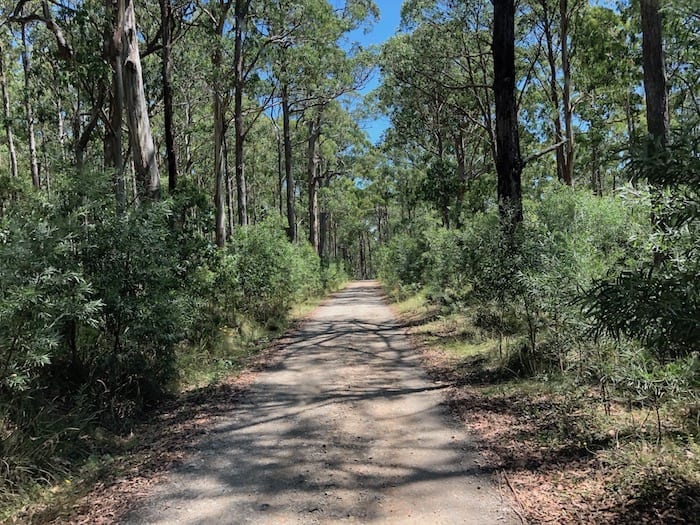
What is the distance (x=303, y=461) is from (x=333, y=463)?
11.8 inches

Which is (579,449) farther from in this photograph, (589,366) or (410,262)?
(410,262)

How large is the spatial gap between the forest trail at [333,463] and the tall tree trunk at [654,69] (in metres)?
5.34

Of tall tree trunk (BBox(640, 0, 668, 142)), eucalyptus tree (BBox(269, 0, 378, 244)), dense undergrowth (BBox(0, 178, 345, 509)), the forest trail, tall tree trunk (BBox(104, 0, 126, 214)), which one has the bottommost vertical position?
the forest trail

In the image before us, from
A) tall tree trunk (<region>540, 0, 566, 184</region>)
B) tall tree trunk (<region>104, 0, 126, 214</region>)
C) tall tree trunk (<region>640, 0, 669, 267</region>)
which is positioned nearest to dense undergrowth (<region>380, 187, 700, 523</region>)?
tall tree trunk (<region>640, 0, 669, 267</region>)

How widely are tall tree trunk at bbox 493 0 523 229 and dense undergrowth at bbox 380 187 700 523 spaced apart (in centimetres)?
73

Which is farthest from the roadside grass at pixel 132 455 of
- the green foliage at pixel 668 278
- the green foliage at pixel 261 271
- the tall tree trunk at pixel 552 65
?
the tall tree trunk at pixel 552 65

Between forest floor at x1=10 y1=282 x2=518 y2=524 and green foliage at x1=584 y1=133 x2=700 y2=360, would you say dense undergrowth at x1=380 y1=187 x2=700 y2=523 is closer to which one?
green foliage at x1=584 y1=133 x2=700 y2=360

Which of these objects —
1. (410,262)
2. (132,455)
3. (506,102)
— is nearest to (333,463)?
(132,455)

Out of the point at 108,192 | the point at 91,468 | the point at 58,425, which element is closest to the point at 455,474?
the point at 91,468

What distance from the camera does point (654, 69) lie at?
7.38m

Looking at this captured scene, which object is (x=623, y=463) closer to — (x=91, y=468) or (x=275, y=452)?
(x=275, y=452)

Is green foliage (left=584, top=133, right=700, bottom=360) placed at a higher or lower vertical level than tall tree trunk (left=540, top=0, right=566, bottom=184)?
lower

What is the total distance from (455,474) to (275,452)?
179 centimetres

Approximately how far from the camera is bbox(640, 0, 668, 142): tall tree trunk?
23.8 feet
